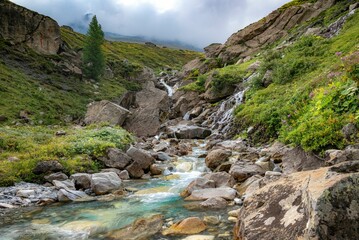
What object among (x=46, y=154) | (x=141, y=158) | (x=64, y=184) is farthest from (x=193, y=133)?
(x=64, y=184)

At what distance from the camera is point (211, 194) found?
36.2 feet

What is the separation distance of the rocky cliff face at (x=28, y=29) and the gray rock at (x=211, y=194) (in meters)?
58.4

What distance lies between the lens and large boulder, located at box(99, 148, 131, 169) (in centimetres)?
1730

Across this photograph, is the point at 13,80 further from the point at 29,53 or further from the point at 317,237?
the point at 317,237

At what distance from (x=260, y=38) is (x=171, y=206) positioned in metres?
49.5

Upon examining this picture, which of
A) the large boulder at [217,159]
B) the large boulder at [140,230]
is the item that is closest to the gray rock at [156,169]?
the large boulder at [217,159]

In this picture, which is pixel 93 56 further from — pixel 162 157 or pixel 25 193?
pixel 25 193

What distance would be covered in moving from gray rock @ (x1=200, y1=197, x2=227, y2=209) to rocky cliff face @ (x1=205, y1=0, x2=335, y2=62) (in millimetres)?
44760

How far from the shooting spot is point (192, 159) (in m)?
19.5

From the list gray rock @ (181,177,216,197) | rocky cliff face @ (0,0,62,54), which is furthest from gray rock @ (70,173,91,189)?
rocky cliff face @ (0,0,62,54)

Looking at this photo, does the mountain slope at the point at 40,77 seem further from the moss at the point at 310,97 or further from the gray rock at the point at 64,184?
the moss at the point at 310,97

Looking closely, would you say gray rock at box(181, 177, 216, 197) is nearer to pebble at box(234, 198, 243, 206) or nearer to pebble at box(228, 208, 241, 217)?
pebble at box(234, 198, 243, 206)

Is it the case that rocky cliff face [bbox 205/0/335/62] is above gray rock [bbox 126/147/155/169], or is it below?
above

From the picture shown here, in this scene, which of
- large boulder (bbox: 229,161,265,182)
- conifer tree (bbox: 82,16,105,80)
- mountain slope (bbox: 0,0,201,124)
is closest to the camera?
large boulder (bbox: 229,161,265,182)
